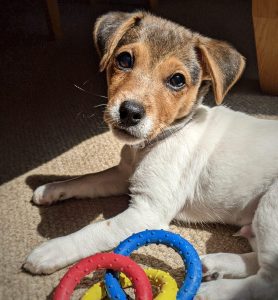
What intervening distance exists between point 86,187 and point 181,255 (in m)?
0.79

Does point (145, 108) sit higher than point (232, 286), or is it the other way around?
point (145, 108)

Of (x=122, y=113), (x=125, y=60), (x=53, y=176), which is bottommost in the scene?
(x=53, y=176)

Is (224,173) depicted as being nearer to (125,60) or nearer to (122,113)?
(122,113)

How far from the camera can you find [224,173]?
2098mm

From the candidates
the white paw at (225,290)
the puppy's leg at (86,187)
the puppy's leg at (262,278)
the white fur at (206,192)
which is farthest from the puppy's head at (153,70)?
the white paw at (225,290)

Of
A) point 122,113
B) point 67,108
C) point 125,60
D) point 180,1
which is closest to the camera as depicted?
point 122,113

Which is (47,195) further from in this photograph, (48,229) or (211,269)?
(211,269)

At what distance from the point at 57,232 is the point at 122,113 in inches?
27.1

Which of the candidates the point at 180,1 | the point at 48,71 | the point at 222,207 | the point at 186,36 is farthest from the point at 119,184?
the point at 180,1

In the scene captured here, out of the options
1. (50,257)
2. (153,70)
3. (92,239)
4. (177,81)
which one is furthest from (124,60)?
(50,257)

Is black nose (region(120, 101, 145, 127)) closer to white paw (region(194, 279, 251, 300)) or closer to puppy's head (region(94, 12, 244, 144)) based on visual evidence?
puppy's head (region(94, 12, 244, 144))

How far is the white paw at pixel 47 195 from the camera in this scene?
233 centimetres

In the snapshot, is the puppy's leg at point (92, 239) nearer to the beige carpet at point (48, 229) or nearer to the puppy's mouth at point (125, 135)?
the beige carpet at point (48, 229)

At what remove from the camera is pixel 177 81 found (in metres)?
2.08
